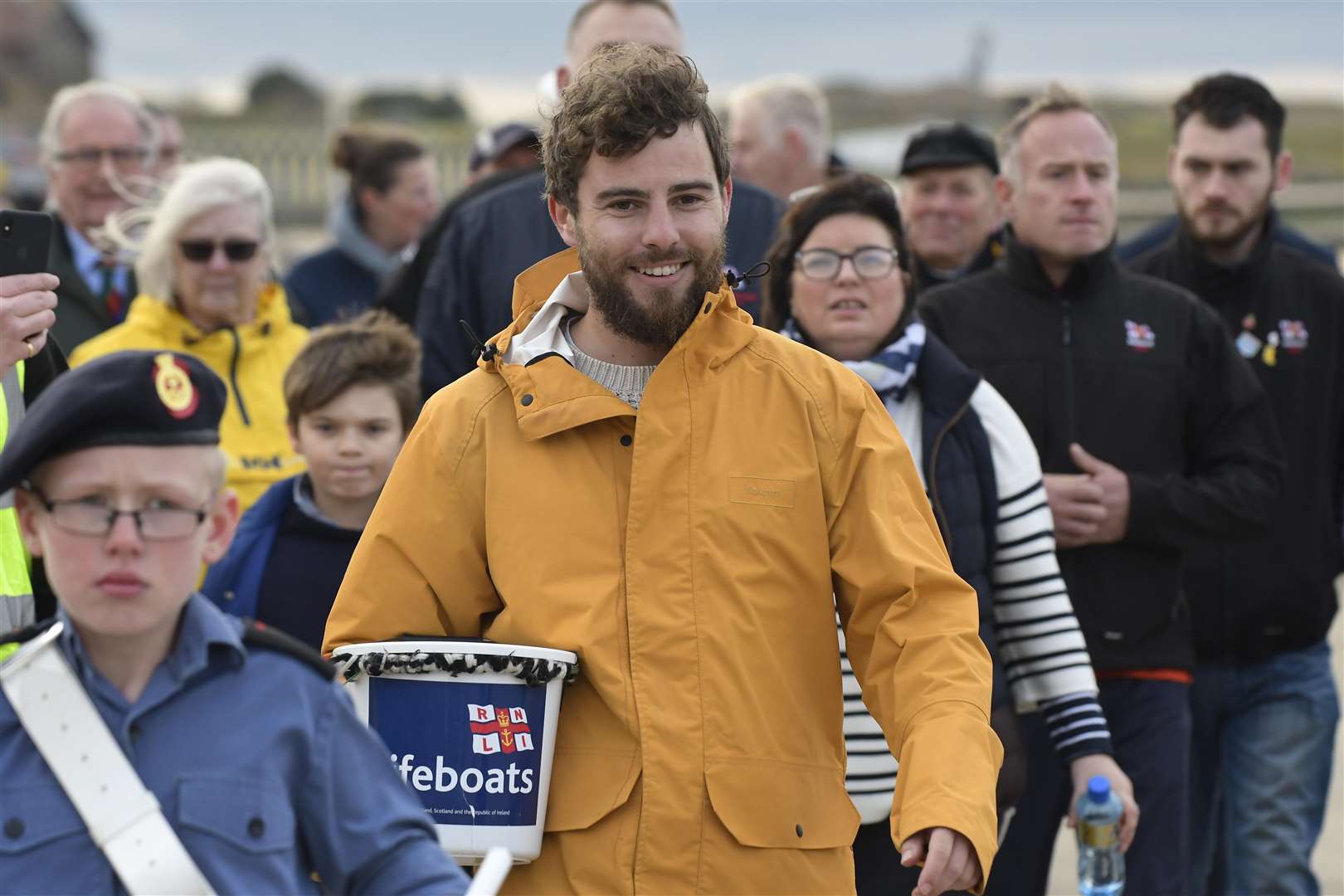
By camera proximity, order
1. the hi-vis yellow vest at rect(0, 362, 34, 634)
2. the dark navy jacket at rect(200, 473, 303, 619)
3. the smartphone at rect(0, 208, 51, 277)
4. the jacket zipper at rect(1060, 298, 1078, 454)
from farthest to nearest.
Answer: the jacket zipper at rect(1060, 298, 1078, 454) → the dark navy jacket at rect(200, 473, 303, 619) → the smartphone at rect(0, 208, 51, 277) → the hi-vis yellow vest at rect(0, 362, 34, 634)

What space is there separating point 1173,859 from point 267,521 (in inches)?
105

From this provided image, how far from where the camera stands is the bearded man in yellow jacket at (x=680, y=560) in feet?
11.4

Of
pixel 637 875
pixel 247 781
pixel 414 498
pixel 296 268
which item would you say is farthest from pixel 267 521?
pixel 296 268

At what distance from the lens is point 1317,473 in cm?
640

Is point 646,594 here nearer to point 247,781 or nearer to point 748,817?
point 748,817

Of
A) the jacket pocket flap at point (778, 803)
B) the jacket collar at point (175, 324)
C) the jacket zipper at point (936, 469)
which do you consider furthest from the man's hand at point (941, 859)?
the jacket collar at point (175, 324)

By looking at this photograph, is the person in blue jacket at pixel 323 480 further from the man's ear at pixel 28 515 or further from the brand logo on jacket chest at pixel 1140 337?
the man's ear at pixel 28 515

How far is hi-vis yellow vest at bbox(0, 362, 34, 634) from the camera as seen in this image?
3.93m

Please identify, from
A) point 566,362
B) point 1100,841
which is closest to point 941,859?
point 566,362

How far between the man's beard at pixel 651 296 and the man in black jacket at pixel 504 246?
2153 mm

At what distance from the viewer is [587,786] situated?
3.53 metres

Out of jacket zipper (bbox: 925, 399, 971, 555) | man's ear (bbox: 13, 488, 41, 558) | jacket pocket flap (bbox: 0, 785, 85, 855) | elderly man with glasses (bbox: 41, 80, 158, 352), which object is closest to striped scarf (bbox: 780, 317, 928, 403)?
jacket zipper (bbox: 925, 399, 971, 555)

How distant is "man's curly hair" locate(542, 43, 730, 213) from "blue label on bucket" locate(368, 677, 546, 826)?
93 centimetres

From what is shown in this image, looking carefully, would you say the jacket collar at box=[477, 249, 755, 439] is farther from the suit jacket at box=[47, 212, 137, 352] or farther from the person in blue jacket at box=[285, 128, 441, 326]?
the person in blue jacket at box=[285, 128, 441, 326]
